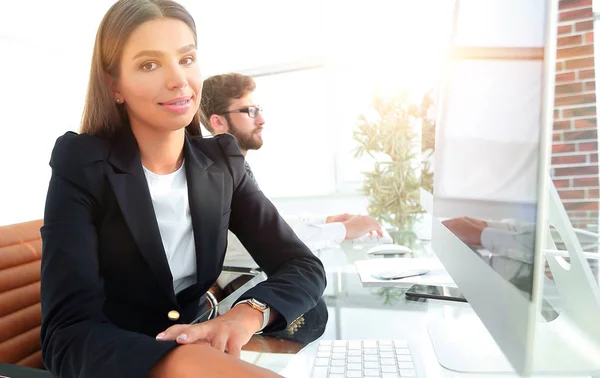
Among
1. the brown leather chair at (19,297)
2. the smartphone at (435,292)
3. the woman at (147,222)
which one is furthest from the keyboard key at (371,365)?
the brown leather chair at (19,297)

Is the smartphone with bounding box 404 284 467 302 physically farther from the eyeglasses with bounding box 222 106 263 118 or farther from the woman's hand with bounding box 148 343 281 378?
the eyeglasses with bounding box 222 106 263 118

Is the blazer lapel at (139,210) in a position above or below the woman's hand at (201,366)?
above

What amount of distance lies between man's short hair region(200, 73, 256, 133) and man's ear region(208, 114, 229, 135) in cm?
3

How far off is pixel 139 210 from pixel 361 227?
3.99 ft

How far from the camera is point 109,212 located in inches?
39.8

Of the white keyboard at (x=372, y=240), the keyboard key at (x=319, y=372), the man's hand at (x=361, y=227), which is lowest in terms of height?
the white keyboard at (x=372, y=240)

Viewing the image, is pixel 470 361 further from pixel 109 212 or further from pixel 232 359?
pixel 109 212

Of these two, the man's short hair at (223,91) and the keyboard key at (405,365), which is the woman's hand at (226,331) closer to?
the keyboard key at (405,365)

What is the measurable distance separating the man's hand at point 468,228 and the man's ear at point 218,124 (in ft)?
6.36

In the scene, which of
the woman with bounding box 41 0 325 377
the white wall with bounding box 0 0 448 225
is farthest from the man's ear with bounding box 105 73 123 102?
the white wall with bounding box 0 0 448 225

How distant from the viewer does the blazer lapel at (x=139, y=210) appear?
101cm

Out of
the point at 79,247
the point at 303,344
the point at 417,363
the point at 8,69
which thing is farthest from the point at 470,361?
the point at 8,69

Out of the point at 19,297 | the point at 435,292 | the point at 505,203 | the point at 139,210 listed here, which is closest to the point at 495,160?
the point at 505,203

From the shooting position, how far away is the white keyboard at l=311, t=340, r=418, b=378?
0.74 metres
